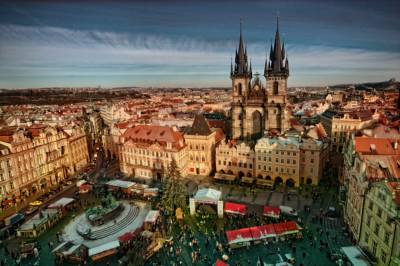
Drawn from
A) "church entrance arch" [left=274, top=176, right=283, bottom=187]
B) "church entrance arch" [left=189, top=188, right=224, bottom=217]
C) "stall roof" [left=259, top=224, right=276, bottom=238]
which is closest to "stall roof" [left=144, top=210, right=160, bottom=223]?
"church entrance arch" [left=189, top=188, right=224, bottom=217]

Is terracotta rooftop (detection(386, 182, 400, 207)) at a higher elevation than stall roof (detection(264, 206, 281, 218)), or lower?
higher

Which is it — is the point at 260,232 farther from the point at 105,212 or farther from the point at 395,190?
the point at 105,212

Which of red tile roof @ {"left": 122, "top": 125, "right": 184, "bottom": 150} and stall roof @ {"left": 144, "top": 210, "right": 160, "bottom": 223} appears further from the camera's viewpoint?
red tile roof @ {"left": 122, "top": 125, "right": 184, "bottom": 150}

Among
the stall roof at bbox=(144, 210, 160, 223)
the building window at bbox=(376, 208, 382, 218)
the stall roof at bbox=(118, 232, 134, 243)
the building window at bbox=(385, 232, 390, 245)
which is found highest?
the building window at bbox=(376, 208, 382, 218)

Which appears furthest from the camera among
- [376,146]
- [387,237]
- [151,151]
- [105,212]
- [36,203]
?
[151,151]

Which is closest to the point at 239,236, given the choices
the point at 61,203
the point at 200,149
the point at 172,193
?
the point at 172,193

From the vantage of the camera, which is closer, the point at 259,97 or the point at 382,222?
the point at 382,222

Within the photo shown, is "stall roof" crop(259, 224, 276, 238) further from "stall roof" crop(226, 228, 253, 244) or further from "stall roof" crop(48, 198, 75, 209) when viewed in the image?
"stall roof" crop(48, 198, 75, 209)
